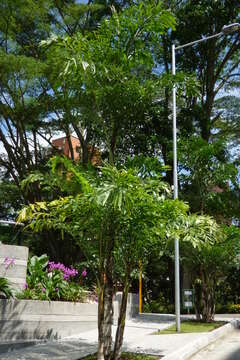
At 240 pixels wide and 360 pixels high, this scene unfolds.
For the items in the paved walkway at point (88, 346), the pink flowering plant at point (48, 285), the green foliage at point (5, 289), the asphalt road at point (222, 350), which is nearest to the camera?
the paved walkway at point (88, 346)

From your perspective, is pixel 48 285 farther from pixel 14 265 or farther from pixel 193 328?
pixel 193 328

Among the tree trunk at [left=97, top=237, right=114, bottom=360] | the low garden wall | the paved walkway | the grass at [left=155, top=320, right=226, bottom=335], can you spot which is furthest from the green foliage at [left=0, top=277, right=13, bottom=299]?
the grass at [left=155, top=320, right=226, bottom=335]

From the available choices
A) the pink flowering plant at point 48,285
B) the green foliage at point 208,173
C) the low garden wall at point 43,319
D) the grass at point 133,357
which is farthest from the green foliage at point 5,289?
the green foliage at point 208,173

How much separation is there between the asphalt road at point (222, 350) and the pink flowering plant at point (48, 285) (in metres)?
3.73

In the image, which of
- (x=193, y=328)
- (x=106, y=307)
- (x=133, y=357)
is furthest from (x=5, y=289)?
(x=193, y=328)

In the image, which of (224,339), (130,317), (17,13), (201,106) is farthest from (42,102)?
(224,339)

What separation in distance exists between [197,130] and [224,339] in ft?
42.0

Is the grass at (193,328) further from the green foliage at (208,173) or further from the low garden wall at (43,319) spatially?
the green foliage at (208,173)

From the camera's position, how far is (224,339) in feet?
37.9

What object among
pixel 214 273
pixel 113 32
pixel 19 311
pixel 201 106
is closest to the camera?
pixel 113 32

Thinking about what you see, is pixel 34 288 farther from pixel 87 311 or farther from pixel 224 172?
pixel 224 172

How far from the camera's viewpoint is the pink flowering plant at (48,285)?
9969 mm

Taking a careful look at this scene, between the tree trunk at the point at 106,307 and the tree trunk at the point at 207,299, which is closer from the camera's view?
the tree trunk at the point at 106,307

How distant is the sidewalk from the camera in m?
7.83
